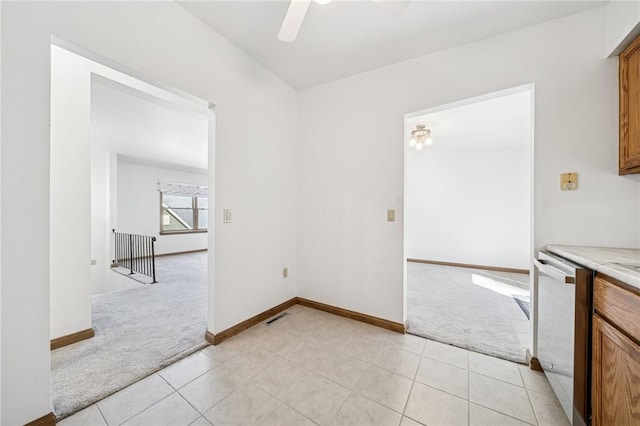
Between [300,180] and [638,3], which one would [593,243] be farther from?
[300,180]

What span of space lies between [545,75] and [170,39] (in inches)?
110

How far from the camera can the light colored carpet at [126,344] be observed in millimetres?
1513

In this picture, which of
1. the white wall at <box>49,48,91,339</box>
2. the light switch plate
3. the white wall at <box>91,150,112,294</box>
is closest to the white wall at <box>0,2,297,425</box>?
the white wall at <box>49,48,91,339</box>

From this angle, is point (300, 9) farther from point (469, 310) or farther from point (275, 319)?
point (469, 310)

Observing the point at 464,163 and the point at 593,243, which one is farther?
the point at 464,163

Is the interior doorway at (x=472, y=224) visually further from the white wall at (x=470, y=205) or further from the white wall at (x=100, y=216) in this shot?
the white wall at (x=100, y=216)

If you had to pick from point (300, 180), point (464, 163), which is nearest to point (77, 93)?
point (300, 180)

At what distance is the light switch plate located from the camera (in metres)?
1.66

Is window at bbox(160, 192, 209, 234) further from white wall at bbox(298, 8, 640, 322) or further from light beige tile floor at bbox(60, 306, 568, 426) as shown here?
light beige tile floor at bbox(60, 306, 568, 426)

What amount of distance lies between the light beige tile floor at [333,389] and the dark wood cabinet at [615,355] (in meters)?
0.44

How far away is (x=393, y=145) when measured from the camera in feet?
7.72

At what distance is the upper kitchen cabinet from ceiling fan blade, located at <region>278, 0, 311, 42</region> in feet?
6.43

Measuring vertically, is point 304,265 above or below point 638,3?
below

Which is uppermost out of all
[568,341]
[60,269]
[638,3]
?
[638,3]
